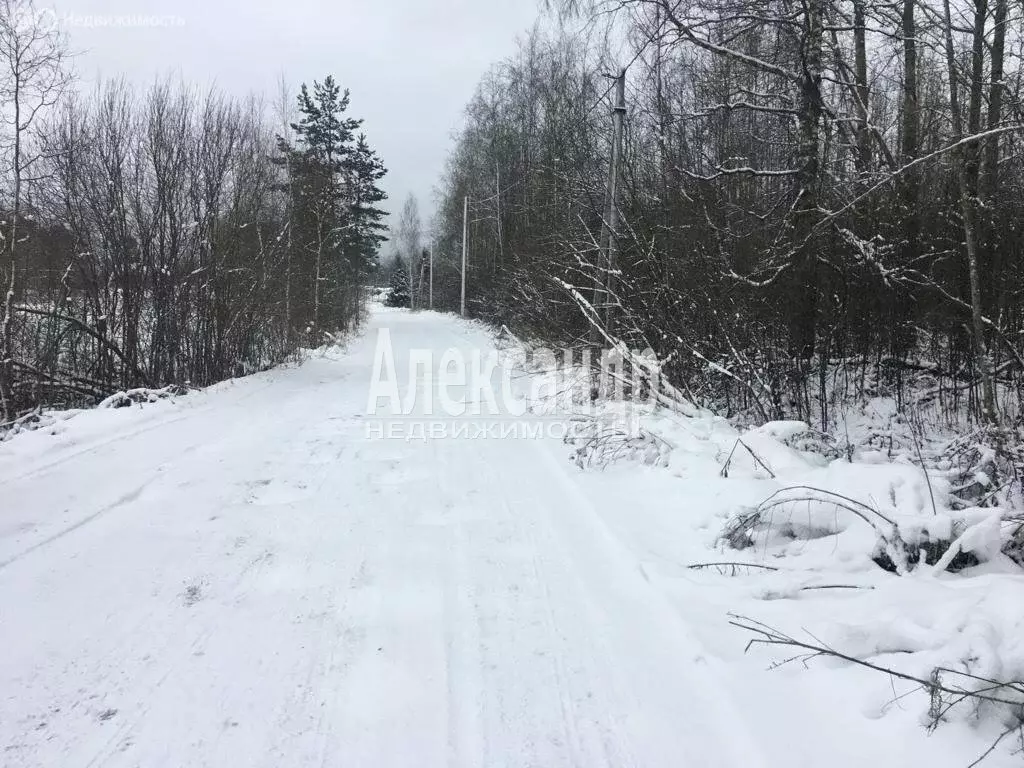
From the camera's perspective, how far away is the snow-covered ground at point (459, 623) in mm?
2117

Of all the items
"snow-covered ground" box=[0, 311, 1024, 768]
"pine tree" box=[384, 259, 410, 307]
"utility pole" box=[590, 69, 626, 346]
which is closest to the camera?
"snow-covered ground" box=[0, 311, 1024, 768]

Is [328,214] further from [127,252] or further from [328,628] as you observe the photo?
[328,628]

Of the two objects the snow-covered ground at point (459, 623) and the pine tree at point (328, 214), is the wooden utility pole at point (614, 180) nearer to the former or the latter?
the snow-covered ground at point (459, 623)

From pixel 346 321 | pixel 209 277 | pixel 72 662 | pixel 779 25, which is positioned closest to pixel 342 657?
pixel 72 662

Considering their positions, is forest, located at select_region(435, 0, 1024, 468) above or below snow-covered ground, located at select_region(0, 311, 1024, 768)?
above

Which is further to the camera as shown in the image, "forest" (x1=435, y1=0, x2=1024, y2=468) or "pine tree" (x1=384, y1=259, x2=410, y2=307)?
"pine tree" (x1=384, y1=259, x2=410, y2=307)

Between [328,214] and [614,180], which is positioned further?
[328,214]

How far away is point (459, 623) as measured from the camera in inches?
114

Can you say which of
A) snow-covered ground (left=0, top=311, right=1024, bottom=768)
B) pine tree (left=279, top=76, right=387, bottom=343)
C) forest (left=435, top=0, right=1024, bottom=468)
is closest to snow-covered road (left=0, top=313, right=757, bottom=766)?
snow-covered ground (left=0, top=311, right=1024, bottom=768)

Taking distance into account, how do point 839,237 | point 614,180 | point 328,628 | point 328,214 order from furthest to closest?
point 328,214 < point 614,180 < point 839,237 < point 328,628

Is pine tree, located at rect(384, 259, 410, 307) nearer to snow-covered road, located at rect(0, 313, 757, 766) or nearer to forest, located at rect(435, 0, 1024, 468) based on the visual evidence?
forest, located at rect(435, 0, 1024, 468)

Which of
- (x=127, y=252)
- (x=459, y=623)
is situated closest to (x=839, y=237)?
(x=459, y=623)

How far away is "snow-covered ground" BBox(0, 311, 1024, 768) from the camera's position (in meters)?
2.12

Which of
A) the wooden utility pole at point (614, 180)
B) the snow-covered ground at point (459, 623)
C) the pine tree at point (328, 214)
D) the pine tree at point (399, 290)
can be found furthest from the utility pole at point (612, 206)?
the pine tree at point (399, 290)
